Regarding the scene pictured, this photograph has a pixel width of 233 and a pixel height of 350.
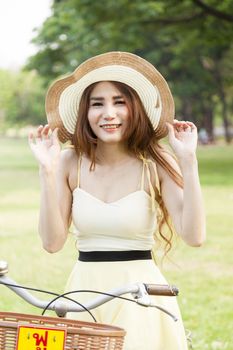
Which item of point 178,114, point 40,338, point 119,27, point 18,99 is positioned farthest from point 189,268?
point 18,99

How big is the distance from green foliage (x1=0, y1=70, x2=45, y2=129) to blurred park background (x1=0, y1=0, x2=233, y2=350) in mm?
40921

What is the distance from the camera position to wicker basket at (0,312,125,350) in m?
2.78

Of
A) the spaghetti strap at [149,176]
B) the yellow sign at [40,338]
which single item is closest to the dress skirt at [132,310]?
the spaghetti strap at [149,176]

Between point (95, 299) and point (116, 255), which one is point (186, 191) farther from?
point (95, 299)

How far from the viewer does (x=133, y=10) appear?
2834 centimetres

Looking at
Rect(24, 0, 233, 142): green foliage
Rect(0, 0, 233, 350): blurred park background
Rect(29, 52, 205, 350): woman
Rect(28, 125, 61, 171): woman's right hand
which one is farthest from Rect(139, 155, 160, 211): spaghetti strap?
Rect(24, 0, 233, 142): green foliage

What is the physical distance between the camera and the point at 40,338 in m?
2.83

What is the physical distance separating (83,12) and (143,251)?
2502 centimetres

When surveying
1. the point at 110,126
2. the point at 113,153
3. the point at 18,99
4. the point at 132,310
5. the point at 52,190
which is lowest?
the point at 132,310

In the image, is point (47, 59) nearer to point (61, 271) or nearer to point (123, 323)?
point (61, 271)

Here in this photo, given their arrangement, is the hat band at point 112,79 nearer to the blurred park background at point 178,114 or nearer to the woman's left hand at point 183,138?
the woman's left hand at point 183,138

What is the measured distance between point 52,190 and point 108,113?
40cm

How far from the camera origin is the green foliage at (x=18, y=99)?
11631 centimetres

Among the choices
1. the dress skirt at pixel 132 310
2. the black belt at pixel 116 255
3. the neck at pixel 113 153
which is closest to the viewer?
the dress skirt at pixel 132 310
